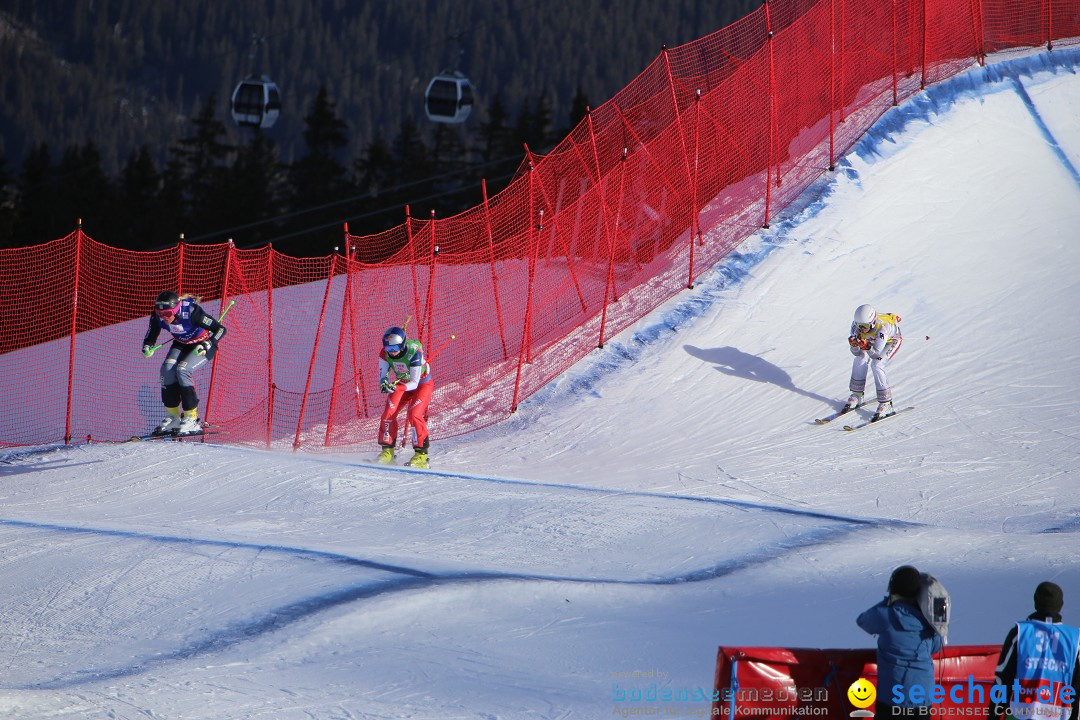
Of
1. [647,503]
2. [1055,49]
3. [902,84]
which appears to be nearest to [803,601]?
[647,503]

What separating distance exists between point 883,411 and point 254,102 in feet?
47.6

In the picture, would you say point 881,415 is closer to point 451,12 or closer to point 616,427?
point 616,427

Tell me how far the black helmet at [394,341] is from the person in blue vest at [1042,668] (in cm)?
696

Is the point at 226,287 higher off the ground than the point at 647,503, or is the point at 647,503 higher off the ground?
the point at 226,287

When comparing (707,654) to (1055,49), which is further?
(1055,49)

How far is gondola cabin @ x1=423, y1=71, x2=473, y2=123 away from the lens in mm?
22734

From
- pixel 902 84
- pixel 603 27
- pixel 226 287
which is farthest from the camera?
pixel 603 27

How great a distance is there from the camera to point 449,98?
22781mm

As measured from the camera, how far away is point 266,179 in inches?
1262

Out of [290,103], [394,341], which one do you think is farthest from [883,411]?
[290,103]

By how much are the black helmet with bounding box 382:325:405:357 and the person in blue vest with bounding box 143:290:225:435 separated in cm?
208

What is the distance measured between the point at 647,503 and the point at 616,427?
9.89 feet

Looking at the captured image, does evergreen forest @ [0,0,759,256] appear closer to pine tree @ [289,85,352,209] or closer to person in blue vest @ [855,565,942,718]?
pine tree @ [289,85,352,209]

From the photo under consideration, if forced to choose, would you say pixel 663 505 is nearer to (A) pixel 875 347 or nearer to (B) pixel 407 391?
(B) pixel 407 391
